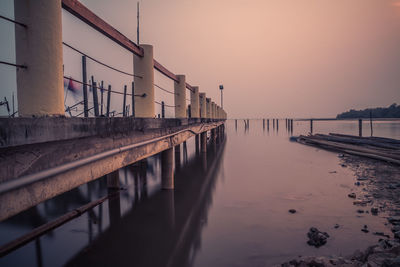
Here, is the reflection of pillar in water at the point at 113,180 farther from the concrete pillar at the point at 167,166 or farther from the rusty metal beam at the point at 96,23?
the rusty metal beam at the point at 96,23

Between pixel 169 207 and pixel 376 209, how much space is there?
16.2 feet

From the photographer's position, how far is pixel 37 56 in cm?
208

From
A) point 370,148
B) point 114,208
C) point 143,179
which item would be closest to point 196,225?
point 114,208

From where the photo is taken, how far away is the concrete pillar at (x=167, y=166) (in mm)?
6215

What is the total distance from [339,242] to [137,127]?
13.0ft

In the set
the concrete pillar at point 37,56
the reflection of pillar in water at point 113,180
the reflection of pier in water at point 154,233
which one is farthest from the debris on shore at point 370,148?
the concrete pillar at point 37,56

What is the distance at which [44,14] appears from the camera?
2.10 m

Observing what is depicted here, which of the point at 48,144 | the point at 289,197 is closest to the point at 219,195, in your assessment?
the point at 289,197

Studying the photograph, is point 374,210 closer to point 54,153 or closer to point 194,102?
point 54,153

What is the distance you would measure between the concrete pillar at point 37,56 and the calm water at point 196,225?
8.99 ft

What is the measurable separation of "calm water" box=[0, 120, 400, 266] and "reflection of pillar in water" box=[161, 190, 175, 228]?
0.08ft

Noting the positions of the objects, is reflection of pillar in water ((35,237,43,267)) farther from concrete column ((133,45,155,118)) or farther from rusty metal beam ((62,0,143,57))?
rusty metal beam ((62,0,143,57))

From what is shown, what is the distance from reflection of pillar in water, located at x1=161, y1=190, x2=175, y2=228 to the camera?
17.3ft

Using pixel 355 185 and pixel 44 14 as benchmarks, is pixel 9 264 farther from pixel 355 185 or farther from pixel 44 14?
pixel 355 185
